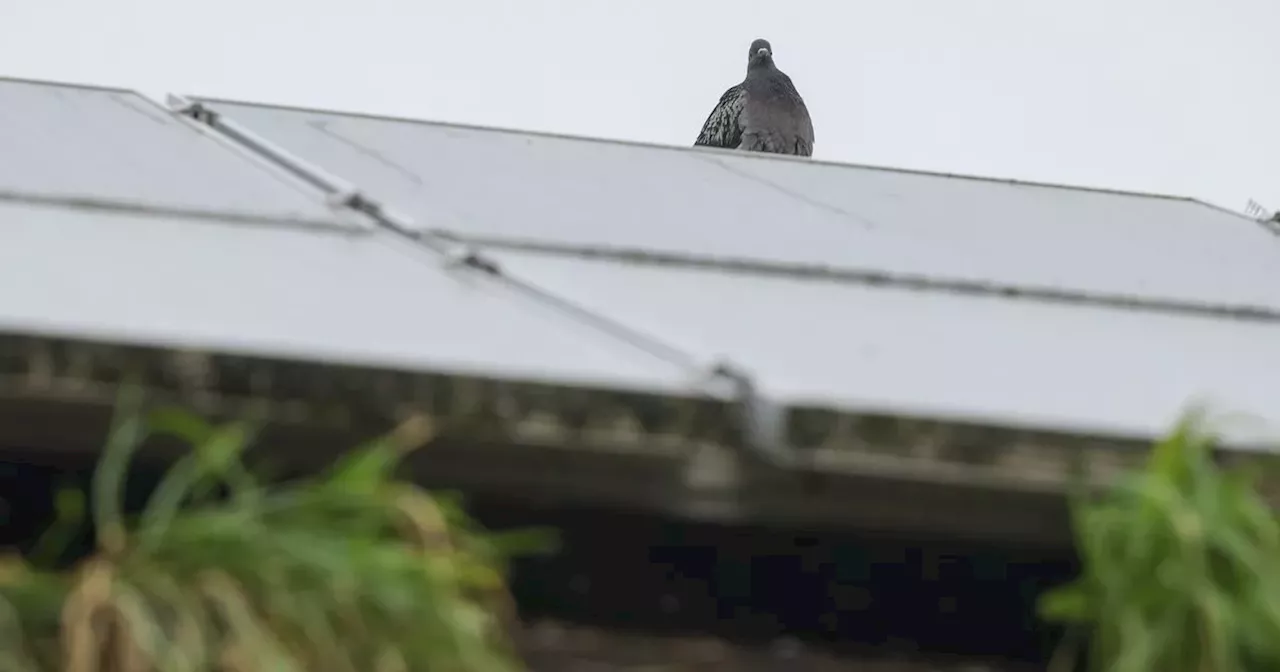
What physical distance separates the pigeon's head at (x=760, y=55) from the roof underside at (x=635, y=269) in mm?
5084

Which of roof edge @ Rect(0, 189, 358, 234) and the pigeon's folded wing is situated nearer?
roof edge @ Rect(0, 189, 358, 234)

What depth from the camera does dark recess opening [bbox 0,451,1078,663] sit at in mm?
1797

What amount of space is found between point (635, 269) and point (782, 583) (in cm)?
80

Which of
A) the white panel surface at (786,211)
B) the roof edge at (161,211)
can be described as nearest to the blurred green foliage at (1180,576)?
the white panel surface at (786,211)

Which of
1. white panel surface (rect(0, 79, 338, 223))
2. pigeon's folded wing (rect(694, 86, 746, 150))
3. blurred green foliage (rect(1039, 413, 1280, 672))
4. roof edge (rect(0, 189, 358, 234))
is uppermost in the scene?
pigeon's folded wing (rect(694, 86, 746, 150))

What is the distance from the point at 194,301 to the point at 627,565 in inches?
22.8

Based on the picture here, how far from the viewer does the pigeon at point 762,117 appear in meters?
8.21

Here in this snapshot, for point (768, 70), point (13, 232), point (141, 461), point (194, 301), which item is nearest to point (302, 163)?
point (13, 232)

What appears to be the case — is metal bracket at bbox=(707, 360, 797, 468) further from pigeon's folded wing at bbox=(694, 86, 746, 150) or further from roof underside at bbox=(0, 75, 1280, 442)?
pigeon's folded wing at bbox=(694, 86, 746, 150)

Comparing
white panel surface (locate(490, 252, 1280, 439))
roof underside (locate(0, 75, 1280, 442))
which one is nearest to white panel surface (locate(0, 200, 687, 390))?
roof underside (locate(0, 75, 1280, 442))

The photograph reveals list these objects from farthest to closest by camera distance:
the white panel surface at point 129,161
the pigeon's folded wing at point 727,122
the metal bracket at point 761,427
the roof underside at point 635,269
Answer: the pigeon's folded wing at point 727,122 < the white panel surface at point 129,161 < the roof underside at point 635,269 < the metal bracket at point 761,427

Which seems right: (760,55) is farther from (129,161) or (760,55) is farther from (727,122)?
(129,161)

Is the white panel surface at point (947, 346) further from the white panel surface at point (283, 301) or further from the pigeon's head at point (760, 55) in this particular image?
the pigeon's head at point (760, 55)

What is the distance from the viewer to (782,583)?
5.97 ft
